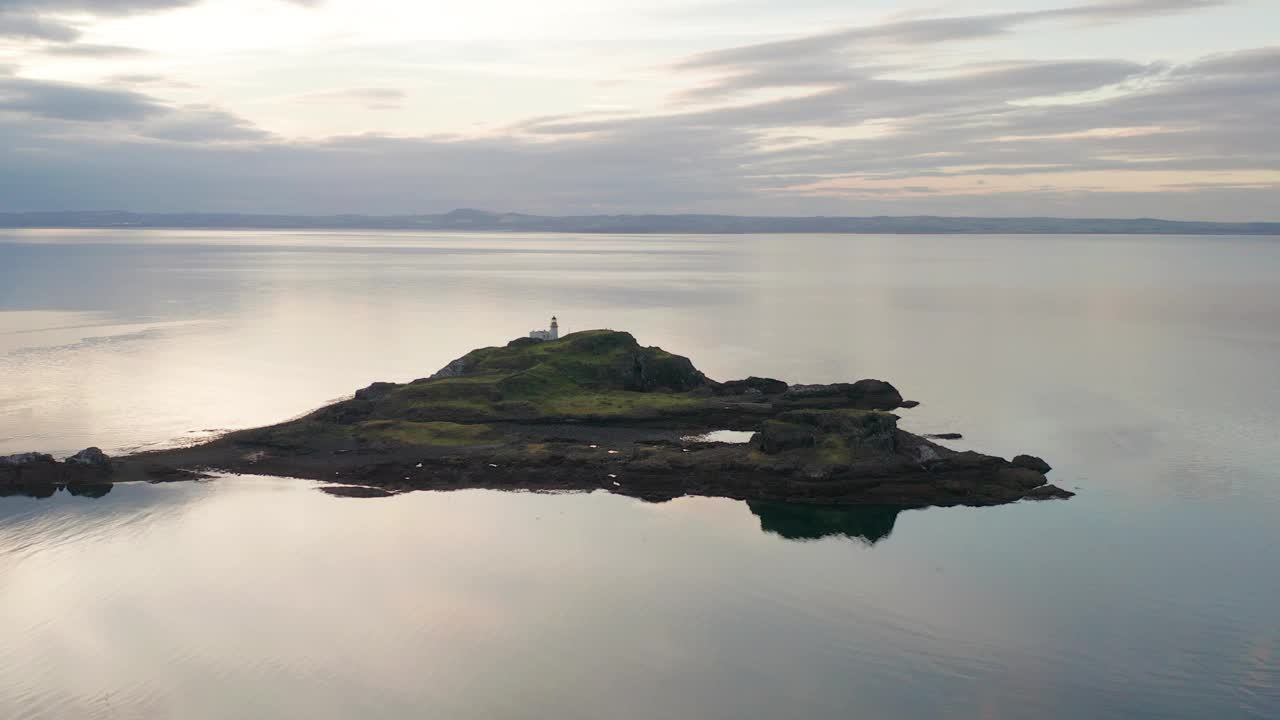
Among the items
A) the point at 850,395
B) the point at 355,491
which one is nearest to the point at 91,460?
the point at 355,491

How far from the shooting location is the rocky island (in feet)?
189

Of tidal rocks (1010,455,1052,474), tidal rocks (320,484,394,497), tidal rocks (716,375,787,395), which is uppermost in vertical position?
tidal rocks (716,375,787,395)

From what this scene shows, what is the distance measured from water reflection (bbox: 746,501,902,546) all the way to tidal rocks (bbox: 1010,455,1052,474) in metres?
11.0

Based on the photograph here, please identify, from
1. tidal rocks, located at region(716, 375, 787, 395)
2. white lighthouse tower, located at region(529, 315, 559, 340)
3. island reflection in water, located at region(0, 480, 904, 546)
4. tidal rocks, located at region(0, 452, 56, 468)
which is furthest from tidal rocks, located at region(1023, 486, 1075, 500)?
tidal rocks, located at region(0, 452, 56, 468)

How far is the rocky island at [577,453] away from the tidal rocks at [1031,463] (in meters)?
0.11

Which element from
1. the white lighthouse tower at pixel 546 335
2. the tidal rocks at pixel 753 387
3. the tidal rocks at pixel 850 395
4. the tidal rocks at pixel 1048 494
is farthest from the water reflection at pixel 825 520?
the white lighthouse tower at pixel 546 335

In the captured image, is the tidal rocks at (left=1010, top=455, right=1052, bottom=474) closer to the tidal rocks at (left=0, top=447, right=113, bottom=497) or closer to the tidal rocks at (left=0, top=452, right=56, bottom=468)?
the tidal rocks at (left=0, top=447, right=113, bottom=497)

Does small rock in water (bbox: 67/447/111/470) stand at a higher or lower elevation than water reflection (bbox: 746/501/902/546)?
higher

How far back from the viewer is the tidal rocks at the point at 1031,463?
60.6 metres

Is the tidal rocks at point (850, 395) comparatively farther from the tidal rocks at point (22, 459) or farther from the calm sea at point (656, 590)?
the tidal rocks at point (22, 459)

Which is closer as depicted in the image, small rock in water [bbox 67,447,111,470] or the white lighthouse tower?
small rock in water [bbox 67,447,111,470]

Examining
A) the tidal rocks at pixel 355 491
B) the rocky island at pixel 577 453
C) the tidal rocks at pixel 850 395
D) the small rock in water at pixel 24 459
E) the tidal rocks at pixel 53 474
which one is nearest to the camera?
the tidal rocks at pixel 355 491

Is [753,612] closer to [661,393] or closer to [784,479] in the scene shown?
[784,479]

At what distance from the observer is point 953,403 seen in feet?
270
